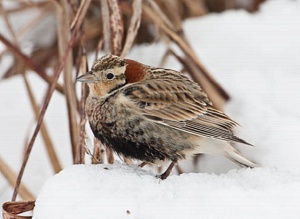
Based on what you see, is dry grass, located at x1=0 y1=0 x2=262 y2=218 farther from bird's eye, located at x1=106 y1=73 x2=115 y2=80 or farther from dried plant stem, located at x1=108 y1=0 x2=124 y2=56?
bird's eye, located at x1=106 y1=73 x2=115 y2=80

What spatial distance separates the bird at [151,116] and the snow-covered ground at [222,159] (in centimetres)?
13

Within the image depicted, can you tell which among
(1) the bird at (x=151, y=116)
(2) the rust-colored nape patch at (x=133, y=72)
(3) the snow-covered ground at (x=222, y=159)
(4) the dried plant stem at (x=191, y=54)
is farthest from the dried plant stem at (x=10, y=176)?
(4) the dried plant stem at (x=191, y=54)

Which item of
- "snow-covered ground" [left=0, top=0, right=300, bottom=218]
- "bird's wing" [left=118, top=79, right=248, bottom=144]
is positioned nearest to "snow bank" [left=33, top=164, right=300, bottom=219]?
"snow-covered ground" [left=0, top=0, right=300, bottom=218]

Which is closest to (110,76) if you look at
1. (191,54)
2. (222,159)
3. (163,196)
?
(163,196)

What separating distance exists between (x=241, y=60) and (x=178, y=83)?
128 centimetres

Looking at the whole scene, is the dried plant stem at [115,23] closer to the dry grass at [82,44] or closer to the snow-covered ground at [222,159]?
the dry grass at [82,44]

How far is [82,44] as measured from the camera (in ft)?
10.2

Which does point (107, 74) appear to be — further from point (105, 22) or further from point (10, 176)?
point (10, 176)

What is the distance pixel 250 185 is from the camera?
2324 mm

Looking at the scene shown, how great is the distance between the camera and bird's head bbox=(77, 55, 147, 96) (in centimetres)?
272

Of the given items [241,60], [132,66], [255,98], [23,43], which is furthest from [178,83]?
[23,43]

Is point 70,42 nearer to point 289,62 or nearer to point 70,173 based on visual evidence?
point 70,173

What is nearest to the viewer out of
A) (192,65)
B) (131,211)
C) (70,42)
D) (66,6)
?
(131,211)

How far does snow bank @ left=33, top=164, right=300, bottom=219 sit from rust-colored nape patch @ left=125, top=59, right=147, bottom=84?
20.6 inches
